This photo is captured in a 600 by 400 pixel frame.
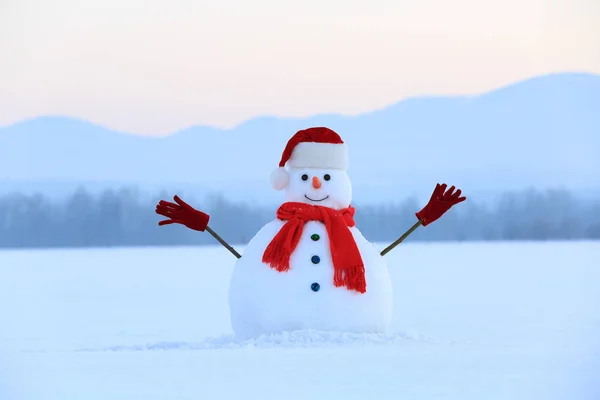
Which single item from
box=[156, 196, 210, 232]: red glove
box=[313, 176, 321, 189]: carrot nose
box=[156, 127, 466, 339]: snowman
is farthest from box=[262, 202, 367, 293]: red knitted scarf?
box=[156, 196, 210, 232]: red glove

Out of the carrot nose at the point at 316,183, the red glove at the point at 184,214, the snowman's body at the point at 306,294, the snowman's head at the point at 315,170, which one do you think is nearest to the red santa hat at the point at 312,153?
the snowman's head at the point at 315,170

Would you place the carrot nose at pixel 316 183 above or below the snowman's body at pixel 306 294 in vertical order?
above

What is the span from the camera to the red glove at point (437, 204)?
659cm

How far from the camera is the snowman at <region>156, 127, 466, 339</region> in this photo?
611 cm

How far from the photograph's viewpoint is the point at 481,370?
536 centimetres

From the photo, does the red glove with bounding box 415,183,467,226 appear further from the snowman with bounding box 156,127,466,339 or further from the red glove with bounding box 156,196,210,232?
the red glove with bounding box 156,196,210,232

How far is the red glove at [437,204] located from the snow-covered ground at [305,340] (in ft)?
2.22

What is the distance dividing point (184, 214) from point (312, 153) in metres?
0.84

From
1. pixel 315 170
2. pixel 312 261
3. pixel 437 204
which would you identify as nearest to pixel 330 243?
pixel 312 261

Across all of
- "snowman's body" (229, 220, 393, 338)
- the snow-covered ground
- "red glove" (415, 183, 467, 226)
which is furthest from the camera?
"red glove" (415, 183, 467, 226)

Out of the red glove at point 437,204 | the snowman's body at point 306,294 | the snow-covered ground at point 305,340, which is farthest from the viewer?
the red glove at point 437,204

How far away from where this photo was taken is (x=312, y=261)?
6168 mm

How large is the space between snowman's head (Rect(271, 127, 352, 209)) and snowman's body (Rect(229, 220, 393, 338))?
18 cm

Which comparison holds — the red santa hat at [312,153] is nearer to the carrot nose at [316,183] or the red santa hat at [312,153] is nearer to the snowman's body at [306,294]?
the carrot nose at [316,183]
